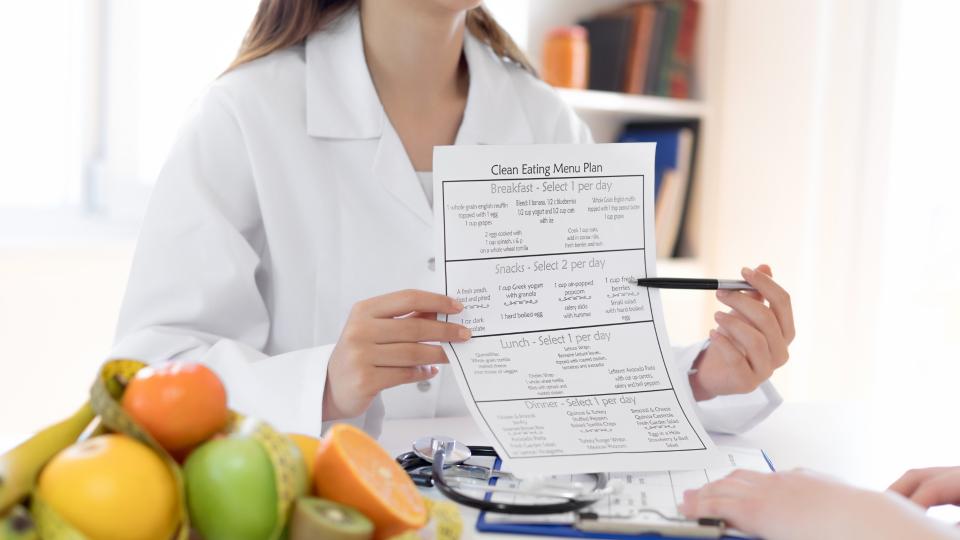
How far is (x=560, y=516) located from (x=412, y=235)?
0.62 metres

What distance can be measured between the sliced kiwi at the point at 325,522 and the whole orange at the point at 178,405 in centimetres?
8

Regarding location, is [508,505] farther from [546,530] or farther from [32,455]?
[32,455]

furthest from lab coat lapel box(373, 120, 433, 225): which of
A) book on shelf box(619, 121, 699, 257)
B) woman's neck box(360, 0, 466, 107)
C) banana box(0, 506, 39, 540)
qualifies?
book on shelf box(619, 121, 699, 257)

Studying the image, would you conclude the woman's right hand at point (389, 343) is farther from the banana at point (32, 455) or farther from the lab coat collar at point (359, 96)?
the lab coat collar at point (359, 96)

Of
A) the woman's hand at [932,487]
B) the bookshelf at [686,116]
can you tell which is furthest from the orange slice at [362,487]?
the bookshelf at [686,116]

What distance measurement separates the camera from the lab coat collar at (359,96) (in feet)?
4.12

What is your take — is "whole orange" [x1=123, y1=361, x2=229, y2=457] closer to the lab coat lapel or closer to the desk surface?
the desk surface

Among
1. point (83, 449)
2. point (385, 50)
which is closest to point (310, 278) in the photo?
point (385, 50)

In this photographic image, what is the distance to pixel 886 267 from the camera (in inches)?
85.4

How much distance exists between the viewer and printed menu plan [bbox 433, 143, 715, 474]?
84cm

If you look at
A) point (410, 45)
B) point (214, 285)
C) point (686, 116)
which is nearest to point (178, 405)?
point (214, 285)

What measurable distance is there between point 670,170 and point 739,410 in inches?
61.7

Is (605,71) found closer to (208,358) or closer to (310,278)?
(310,278)

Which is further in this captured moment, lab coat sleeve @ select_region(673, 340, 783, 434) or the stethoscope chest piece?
lab coat sleeve @ select_region(673, 340, 783, 434)
